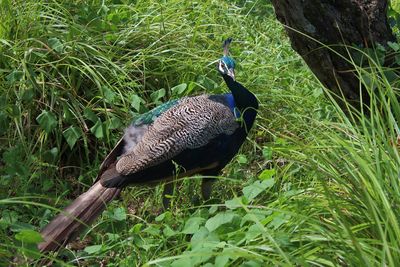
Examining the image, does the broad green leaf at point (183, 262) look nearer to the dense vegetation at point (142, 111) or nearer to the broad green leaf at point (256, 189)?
the dense vegetation at point (142, 111)

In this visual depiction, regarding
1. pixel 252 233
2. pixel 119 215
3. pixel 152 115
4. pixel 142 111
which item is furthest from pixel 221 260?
pixel 142 111

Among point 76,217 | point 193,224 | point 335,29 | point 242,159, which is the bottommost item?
point 242,159

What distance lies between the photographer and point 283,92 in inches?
172

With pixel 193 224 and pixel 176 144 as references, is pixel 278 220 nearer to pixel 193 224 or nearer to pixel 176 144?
pixel 193 224

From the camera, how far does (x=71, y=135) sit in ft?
12.7

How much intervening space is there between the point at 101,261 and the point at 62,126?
1015 mm

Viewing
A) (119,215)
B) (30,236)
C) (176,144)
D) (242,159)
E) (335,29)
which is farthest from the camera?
(242,159)

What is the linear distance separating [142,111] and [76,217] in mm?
921

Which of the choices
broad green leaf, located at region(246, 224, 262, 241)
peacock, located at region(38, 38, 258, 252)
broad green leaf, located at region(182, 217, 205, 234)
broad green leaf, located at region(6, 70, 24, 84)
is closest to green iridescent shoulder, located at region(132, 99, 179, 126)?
peacock, located at region(38, 38, 258, 252)

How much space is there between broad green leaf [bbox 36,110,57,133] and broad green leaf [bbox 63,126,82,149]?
3.0 inches

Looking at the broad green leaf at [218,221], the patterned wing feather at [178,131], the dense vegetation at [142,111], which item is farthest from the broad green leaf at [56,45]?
the broad green leaf at [218,221]

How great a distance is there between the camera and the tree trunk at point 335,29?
3361 mm

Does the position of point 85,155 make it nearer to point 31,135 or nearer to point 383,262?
point 31,135

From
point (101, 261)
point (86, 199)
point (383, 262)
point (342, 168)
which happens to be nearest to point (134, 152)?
point (86, 199)
